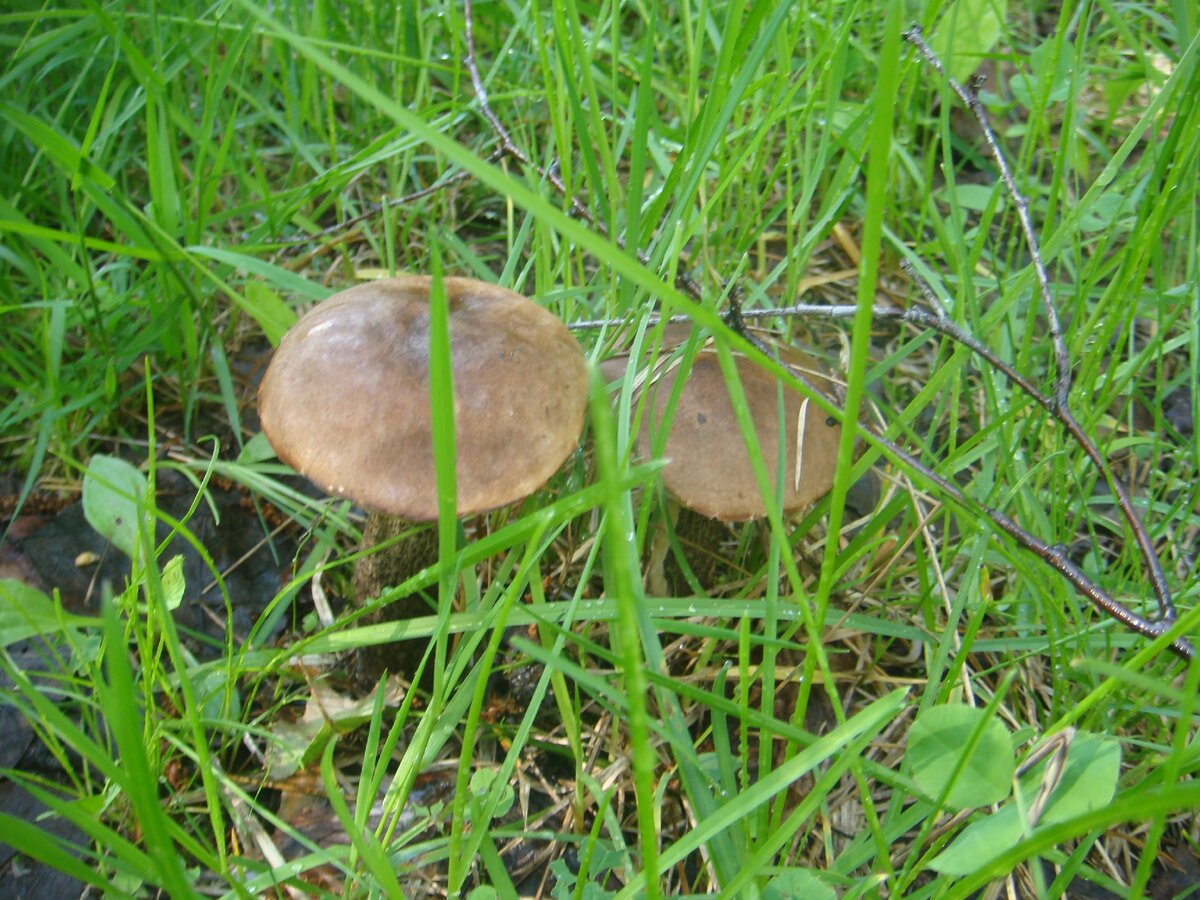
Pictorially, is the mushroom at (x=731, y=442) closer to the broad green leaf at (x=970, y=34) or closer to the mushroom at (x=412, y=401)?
the mushroom at (x=412, y=401)

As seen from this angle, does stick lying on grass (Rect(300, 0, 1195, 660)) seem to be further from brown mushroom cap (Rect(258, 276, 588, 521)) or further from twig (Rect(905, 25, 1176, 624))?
brown mushroom cap (Rect(258, 276, 588, 521))

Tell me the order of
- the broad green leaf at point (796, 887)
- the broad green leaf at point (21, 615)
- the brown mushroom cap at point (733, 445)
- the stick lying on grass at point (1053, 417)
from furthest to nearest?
Result: the brown mushroom cap at point (733, 445), the broad green leaf at point (21, 615), the stick lying on grass at point (1053, 417), the broad green leaf at point (796, 887)

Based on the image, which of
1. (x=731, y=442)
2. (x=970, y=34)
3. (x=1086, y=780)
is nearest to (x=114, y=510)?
(x=731, y=442)

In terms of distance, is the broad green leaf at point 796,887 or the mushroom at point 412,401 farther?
the mushroom at point 412,401

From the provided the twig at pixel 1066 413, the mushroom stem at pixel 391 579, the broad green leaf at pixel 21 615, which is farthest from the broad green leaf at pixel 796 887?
the broad green leaf at pixel 21 615

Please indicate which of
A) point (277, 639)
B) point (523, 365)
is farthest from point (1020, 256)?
point (277, 639)

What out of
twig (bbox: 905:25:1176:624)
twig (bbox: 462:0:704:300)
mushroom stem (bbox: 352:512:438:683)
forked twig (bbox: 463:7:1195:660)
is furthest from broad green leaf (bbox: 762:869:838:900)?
twig (bbox: 462:0:704:300)

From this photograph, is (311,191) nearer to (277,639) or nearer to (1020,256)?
(277,639)
